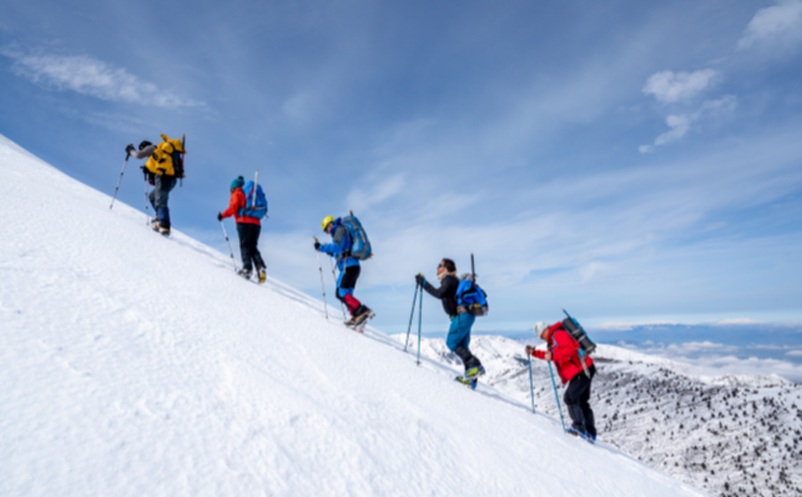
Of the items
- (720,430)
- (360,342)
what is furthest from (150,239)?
(720,430)

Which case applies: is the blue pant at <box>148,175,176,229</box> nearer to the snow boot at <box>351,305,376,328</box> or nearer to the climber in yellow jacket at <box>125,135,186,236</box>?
the climber in yellow jacket at <box>125,135,186,236</box>

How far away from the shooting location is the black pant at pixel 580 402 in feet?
22.0

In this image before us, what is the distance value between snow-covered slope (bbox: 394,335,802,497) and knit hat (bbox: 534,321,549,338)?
18.0 feet

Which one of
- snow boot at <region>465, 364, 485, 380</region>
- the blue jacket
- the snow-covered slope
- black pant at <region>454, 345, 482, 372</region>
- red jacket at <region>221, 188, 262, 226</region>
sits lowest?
the snow-covered slope

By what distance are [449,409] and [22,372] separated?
4279 millimetres

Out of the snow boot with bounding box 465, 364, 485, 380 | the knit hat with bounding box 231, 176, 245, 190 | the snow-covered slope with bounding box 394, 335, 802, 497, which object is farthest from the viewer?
the snow-covered slope with bounding box 394, 335, 802, 497

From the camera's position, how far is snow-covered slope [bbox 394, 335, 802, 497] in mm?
15461

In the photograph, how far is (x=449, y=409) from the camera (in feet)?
16.0

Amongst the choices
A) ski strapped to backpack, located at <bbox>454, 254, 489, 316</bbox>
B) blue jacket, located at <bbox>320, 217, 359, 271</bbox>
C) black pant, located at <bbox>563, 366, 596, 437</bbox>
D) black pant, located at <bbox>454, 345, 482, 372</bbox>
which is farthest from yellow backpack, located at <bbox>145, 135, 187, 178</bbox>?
black pant, located at <bbox>563, 366, 596, 437</bbox>

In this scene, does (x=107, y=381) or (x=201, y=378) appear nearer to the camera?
(x=107, y=381)

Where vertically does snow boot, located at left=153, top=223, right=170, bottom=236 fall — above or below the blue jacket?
above

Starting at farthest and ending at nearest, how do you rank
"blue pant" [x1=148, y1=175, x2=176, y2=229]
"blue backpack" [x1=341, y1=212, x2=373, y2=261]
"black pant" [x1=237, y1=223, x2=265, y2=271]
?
"blue pant" [x1=148, y1=175, x2=176, y2=229] → "black pant" [x1=237, y1=223, x2=265, y2=271] → "blue backpack" [x1=341, y1=212, x2=373, y2=261]

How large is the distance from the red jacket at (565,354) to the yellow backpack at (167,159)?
9.96 m

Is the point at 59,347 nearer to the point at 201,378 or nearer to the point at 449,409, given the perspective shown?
the point at 201,378
